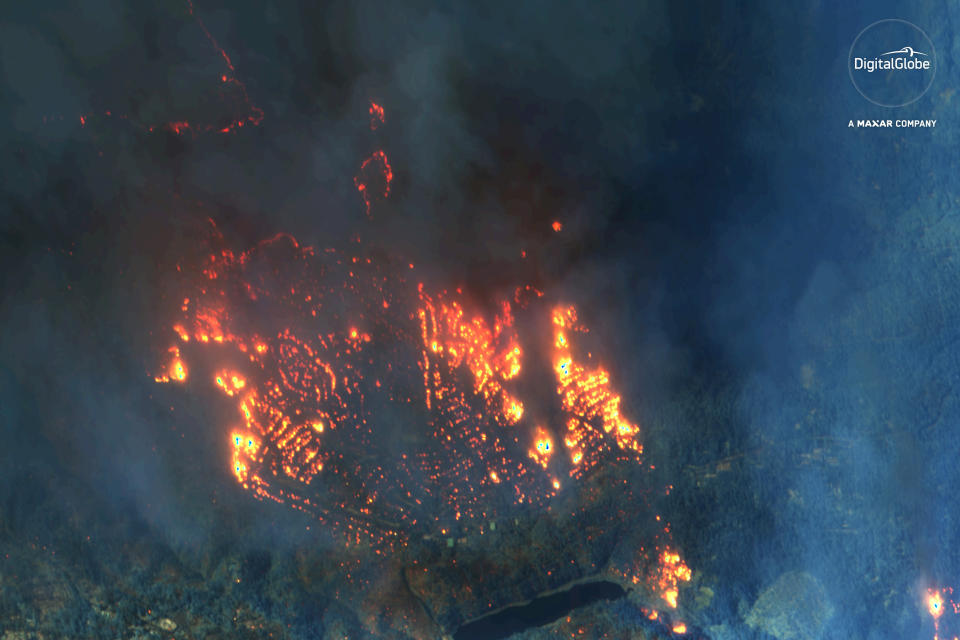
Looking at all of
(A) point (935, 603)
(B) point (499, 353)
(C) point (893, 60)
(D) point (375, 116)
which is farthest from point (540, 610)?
(C) point (893, 60)

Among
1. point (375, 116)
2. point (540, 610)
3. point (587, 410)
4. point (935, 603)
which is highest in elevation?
point (375, 116)

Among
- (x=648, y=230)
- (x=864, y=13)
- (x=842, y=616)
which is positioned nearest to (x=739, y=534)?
(x=842, y=616)

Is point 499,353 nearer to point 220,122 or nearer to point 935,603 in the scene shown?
point 220,122

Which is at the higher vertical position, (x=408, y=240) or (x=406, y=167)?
(x=406, y=167)

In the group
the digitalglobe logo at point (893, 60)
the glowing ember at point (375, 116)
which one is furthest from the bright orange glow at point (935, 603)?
the glowing ember at point (375, 116)

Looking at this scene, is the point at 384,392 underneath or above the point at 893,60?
underneath

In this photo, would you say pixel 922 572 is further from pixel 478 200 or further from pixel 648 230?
pixel 478 200
